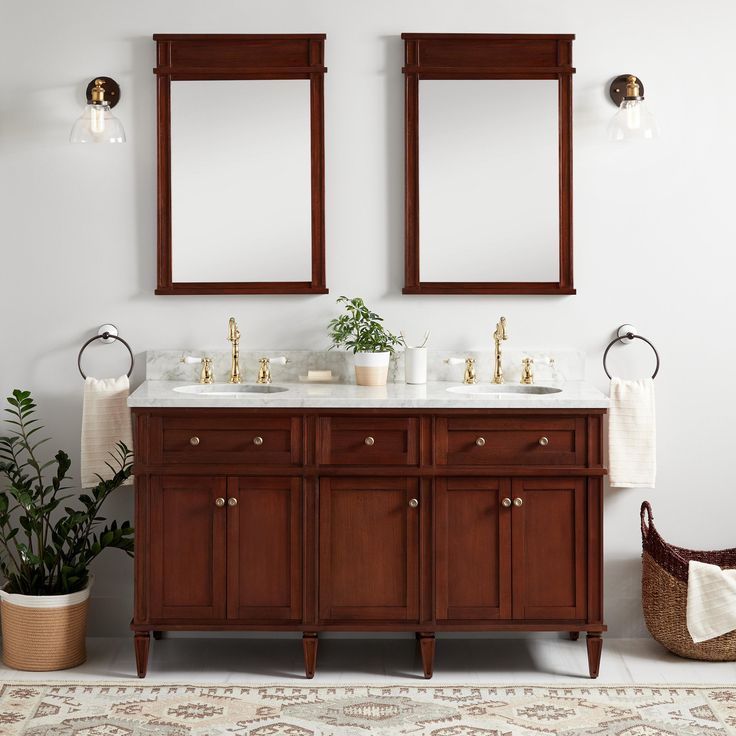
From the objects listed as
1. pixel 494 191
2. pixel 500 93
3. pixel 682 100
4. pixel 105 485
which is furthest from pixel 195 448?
pixel 682 100

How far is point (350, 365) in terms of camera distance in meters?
3.32

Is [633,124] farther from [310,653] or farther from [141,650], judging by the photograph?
[141,650]

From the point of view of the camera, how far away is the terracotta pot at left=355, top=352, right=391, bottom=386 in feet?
10.3

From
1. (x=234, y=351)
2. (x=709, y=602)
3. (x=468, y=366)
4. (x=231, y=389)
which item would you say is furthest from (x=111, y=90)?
(x=709, y=602)

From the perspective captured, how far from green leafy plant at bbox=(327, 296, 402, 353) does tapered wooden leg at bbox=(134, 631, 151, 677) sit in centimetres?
113

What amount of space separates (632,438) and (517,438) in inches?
23.1

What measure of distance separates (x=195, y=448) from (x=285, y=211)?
36.6 inches

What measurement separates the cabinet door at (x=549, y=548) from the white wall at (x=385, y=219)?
54 centimetres

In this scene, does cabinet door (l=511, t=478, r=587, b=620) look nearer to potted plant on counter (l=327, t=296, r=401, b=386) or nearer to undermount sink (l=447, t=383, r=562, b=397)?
undermount sink (l=447, t=383, r=562, b=397)

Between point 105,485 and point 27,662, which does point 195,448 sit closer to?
point 105,485

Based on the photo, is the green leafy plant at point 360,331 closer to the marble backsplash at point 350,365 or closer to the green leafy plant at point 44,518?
the marble backsplash at point 350,365

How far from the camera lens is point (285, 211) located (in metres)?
3.29

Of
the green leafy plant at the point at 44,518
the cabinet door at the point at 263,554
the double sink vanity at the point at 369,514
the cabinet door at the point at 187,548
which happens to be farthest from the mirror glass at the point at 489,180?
the green leafy plant at the point at 44,518

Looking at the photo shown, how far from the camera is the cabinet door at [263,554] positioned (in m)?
2.88
